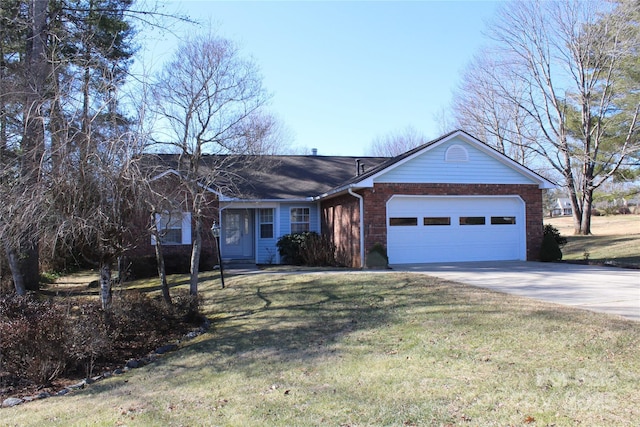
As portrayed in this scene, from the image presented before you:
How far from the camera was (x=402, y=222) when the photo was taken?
53.0 ft

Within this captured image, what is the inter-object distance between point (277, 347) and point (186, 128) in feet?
21.2

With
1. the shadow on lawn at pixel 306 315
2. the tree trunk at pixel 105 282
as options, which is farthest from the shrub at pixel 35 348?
the shadow on lawn at pixel 306 315

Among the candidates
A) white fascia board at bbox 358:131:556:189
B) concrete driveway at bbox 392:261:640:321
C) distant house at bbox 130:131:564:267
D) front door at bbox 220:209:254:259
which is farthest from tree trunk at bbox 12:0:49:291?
concrete driveway at bbox 392:261:640:321

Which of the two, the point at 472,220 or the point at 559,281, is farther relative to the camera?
the point at 472,220

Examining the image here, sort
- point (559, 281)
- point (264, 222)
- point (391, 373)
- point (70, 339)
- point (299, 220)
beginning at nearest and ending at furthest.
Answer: point (391, 373), point (70, 339), point (559, 281), point (264, 222), point (299, 220)

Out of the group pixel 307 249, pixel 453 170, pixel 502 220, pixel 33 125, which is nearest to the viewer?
pixel 33 125

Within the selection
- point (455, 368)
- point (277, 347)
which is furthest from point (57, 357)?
point (455, 368)

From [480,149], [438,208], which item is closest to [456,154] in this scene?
[480,149]

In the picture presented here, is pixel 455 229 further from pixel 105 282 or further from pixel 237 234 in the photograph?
pixel 105 282

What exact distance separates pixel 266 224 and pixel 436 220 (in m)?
7.23

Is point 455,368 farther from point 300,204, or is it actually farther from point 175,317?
point 300,204

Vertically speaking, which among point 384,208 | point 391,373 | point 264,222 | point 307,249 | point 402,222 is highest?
point 384,208

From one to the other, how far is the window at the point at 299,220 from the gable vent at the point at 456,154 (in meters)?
6.63

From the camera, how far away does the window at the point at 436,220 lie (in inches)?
645
